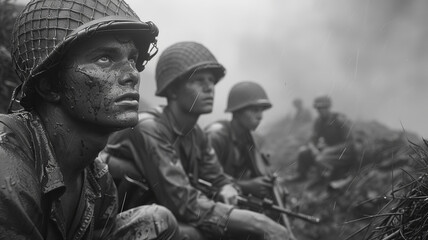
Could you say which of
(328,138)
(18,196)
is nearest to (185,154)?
(18,196)

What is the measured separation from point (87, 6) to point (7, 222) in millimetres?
1063

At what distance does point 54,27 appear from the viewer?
2.41 m

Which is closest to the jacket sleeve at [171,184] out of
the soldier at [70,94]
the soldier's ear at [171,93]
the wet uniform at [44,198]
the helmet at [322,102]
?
the soldier's ear at [171,93]

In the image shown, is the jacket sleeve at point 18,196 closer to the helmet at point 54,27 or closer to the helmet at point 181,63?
the helmet at point 54,27

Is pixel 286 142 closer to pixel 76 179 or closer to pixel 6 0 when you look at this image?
pixel 6 0

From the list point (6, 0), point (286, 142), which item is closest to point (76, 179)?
point (6, 0)

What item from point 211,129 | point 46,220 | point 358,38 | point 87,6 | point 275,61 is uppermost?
point 87,6

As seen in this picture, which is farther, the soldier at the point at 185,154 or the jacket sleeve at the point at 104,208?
the soldier at the point at 185,154

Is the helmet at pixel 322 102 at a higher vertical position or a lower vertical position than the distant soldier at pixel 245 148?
lower

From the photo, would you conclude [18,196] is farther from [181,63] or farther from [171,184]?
[181,63]

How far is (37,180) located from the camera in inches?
85.1

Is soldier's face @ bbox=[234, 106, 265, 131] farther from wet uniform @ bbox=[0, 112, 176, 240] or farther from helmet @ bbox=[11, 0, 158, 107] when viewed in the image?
helmet @ bbox=[11, 0, 158, 107]

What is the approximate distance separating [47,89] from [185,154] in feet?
7.99

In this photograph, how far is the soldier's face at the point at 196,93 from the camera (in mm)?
4750
